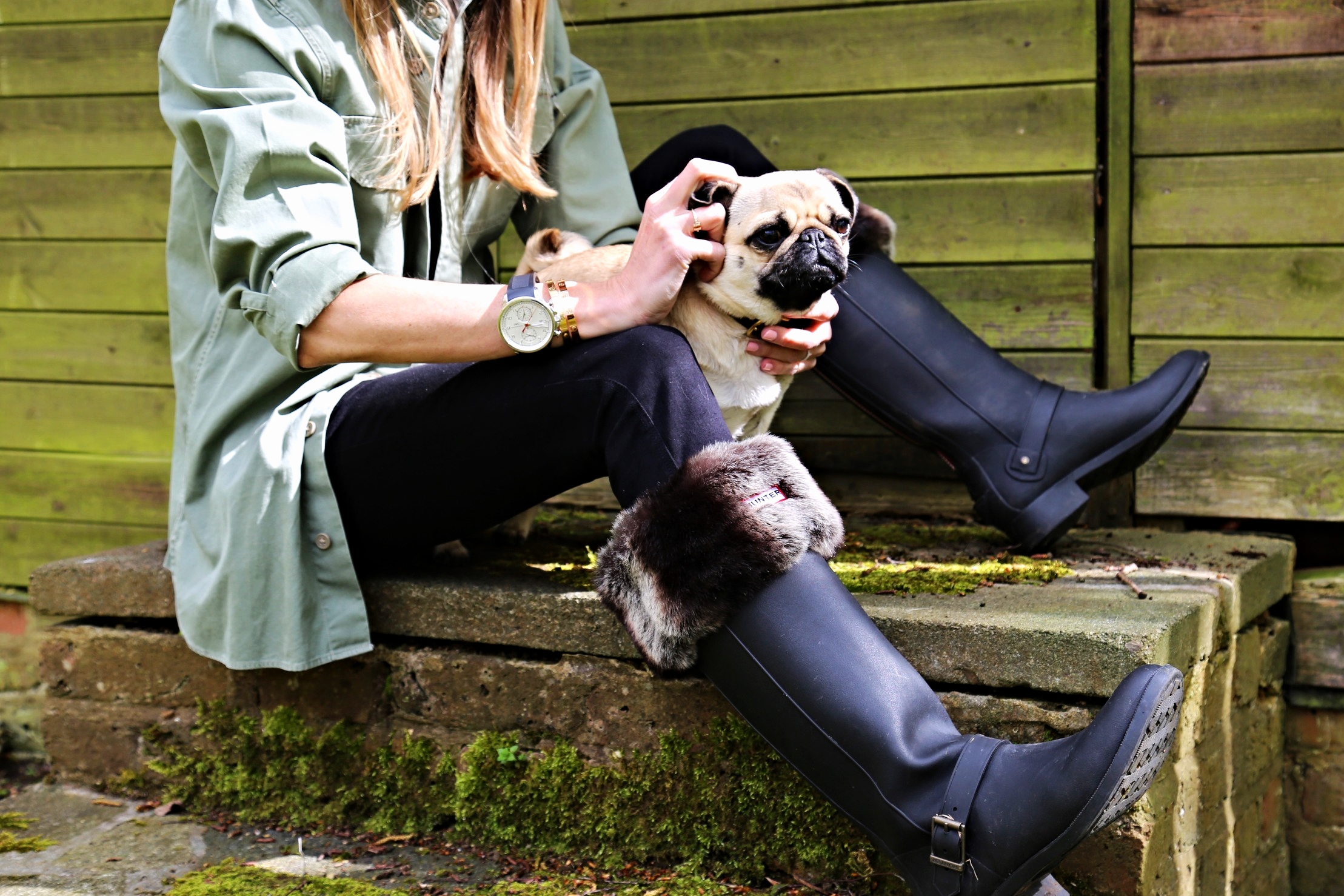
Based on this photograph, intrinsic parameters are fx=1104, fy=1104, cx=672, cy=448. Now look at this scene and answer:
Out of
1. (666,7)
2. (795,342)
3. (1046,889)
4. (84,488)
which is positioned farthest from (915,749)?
(84,488)

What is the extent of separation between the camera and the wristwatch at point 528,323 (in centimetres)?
163

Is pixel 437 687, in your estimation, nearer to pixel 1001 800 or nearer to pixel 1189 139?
pixel 1001 800

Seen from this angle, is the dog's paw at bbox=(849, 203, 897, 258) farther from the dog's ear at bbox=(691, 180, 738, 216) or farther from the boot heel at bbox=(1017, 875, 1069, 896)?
the boot heel at bbox=(1017, 875, 1069, 896)

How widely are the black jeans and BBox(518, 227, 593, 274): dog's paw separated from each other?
0.44 m

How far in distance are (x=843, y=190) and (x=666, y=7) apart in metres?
1.08

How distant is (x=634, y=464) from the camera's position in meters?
1.58

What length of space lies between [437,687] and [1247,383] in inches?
75.3

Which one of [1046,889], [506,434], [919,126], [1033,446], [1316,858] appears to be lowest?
[1316,858]

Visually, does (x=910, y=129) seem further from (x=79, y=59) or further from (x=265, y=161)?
(x=79, y=59)

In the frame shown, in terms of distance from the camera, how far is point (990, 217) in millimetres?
2652

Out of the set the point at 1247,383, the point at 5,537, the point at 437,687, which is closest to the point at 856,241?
the point at 1247,383

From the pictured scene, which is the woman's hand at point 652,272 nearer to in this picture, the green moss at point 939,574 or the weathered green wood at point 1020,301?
the green moss at point 939,574

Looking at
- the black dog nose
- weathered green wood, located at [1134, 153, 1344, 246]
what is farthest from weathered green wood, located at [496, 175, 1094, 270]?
the black dog nose

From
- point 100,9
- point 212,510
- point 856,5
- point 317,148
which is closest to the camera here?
point 317,148
